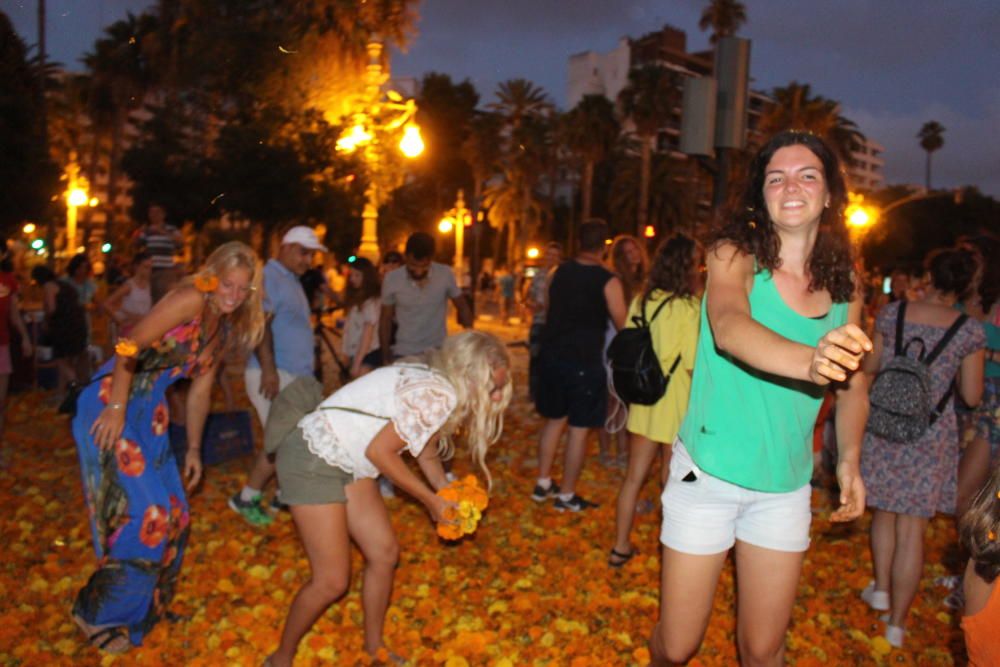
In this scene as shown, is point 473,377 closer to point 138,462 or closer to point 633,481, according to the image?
point 138,462

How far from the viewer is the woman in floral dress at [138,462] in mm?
4039

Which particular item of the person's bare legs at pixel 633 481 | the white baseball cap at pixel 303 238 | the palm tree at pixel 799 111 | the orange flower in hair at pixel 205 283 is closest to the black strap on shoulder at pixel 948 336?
the person's bare legs at pixel 633 481

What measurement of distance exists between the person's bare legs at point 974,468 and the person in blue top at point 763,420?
121 inches

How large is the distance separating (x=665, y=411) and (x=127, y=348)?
3166 millimetres

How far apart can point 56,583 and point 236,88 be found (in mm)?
14946

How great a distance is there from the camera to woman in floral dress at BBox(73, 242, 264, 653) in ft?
13.3

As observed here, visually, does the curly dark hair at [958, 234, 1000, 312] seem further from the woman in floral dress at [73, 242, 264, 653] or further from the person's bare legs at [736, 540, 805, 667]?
the woman in floral dress at [73, 242, 264, 653]

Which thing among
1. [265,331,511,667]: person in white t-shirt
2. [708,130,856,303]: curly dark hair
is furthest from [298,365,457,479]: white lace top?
[708,130,856,303]: curly dark hair

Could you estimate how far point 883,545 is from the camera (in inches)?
190

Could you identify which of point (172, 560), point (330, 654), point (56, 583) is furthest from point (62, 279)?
point (330, 654)

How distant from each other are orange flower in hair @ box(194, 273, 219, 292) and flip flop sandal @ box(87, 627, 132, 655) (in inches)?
67.8

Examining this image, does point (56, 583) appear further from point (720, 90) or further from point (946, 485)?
point (720, 90)

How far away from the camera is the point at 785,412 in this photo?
116 inches

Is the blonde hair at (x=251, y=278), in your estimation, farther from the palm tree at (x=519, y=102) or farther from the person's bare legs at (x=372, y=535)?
the palm tree at (x=519, y=102)
